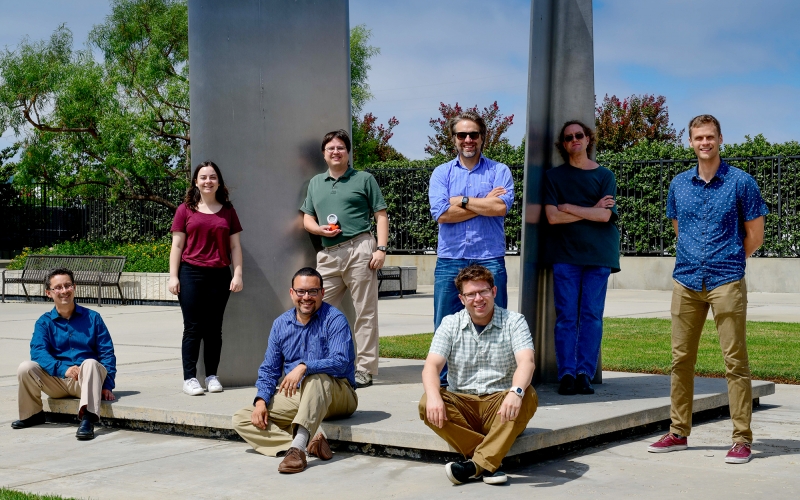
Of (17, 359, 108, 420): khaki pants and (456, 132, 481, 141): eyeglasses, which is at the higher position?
(456, 132, 481, 141): eyeglasses

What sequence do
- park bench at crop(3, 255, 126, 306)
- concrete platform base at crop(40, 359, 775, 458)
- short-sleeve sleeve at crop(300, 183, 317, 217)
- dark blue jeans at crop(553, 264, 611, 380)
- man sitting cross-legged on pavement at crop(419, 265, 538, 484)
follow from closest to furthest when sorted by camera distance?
man sitting cross-legged on pavement at crop(419, 265, 538, 484), concrete platform base at crop(40, 359, 775, 458), dark blue jeans at crop(553, 264, 611, 380), short-sleeve sleeve at crop(300, 183, 317, 217), park bench at crop(3, 255, 126, 306)

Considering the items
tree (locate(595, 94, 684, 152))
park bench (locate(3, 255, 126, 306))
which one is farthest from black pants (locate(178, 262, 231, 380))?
tree (locate(595, 94, 684, 152))

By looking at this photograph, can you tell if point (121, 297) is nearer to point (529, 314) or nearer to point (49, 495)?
point (529, 314)

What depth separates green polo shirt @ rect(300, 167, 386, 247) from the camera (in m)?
7.11

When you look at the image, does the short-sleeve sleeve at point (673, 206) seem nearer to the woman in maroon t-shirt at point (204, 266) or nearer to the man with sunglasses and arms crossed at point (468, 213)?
the man with sunglasses and arms crossed at point (468, 213)

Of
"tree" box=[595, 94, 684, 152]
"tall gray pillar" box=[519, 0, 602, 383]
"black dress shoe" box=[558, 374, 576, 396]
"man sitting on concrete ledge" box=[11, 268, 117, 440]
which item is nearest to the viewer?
"man sitting on concrete ledge" box=[11, 268, 117, 440]

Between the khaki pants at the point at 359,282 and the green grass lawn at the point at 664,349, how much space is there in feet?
7.99

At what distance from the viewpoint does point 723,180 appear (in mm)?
5453

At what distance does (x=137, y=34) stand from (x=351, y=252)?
59.6 feet

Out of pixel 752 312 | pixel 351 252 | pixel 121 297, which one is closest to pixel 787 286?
pixel 752 312

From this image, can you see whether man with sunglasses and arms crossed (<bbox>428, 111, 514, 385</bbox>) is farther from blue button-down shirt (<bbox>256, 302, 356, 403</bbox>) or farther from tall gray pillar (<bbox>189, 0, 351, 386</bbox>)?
tall gray pillar (<bbox>189, 0, 351, 386</bbox>)

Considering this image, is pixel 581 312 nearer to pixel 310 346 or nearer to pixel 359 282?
pixel 359 282

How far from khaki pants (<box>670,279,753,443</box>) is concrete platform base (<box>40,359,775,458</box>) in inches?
16.4

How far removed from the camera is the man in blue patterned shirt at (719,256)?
17.6 feet
